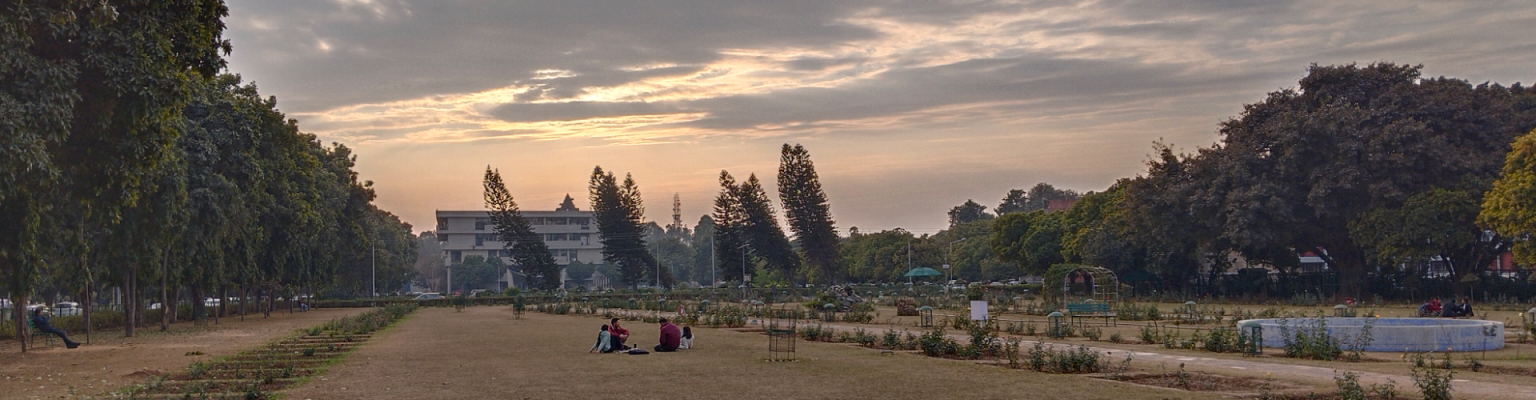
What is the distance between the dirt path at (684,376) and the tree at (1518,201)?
72.1 feet

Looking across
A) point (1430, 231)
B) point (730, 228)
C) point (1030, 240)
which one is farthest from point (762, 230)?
point (1430, 231)

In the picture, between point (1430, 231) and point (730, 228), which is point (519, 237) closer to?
point (730, 228)

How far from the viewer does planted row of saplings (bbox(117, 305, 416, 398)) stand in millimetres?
13812

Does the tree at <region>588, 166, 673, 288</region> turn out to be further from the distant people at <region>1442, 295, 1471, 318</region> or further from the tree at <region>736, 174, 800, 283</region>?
the distant people at <region>1442, 295, 1471, 318</region>

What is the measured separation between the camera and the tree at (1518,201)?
32094 millimetres

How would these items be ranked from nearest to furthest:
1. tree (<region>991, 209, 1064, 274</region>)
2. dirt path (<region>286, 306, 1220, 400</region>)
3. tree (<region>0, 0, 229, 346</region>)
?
dirt path (<region>286, 306, 1220, 400</region>), tree (<region>0, 0, 229, 346</region>), tree (<region>991, 209, 1064, 274</region>)

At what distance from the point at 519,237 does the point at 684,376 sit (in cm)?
7491

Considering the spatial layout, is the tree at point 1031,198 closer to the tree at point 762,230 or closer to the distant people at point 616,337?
the tree at point 762,230

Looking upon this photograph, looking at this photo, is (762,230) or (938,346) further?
(762,230)

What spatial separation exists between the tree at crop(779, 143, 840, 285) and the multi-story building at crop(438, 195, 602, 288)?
5246cm

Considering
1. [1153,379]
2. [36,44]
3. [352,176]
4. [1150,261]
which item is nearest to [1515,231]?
[1150,261]

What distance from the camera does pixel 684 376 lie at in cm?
1548

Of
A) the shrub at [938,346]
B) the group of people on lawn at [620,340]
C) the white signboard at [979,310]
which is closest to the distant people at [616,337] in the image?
the group of people on lawn at [620,340]

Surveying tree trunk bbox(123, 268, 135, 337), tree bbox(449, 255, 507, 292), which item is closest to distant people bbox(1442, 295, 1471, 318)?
tree trunk bbox(123, 268, 135, 337)
